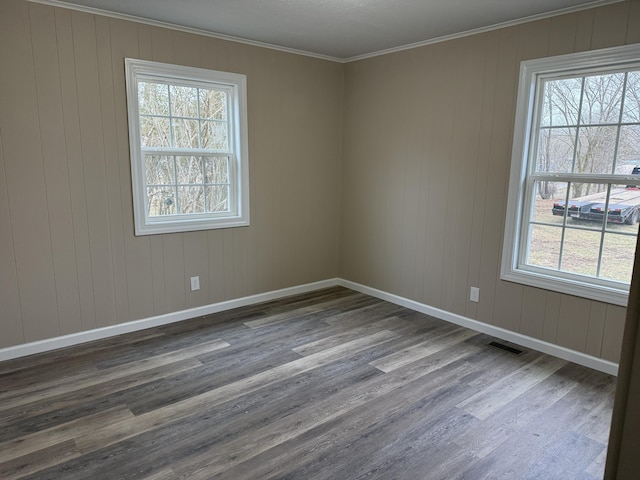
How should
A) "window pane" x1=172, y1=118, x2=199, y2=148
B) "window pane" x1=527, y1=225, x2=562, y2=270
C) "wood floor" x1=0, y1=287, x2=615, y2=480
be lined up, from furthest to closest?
"window pane" x1=172, y1=118, x2=199, y2=148 → "window pane" x1=527, y1=225, x2=562, y2=270 → "wood floor" x1=0, y1=287, x2=615, y2=480

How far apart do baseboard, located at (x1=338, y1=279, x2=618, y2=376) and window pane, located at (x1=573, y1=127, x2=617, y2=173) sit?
1.33 metres

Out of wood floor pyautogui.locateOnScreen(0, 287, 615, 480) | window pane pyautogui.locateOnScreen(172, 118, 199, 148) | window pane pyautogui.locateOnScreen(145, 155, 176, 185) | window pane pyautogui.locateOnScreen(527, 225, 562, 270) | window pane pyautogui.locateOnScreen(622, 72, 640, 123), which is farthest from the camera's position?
window pane pyautogui.locateOnScreen(172, 118, 199, 148)

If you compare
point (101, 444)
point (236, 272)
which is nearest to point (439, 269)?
point (236, 272)

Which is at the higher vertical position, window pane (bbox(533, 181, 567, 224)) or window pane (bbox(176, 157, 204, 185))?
window pane (bbox(176, 157, 204, 185))

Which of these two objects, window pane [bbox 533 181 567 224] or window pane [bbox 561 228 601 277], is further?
window pane [bbox 533 181 567 224]

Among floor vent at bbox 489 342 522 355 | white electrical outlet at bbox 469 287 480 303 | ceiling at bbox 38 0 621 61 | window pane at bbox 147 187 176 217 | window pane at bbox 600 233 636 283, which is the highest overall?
ceiling at bbox 38 0 621 61

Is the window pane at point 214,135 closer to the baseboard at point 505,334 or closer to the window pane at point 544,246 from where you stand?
the baseboard at point 505,334

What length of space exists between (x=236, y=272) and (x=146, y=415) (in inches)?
74.1

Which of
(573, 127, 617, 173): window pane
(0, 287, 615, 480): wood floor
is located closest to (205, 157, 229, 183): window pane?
(0, 287, 615, 480): wood floor

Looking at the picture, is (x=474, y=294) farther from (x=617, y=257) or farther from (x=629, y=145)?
(x=629, y=145)

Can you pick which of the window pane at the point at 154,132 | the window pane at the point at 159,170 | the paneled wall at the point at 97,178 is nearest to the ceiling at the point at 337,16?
the paneled wall at the point at 97,178

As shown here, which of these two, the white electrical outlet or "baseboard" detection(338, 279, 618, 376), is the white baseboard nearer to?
"baseboard" detection(338, 279, 618, 376)

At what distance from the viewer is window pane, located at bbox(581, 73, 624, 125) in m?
2.86

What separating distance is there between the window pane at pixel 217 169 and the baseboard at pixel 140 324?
3.89 ft
